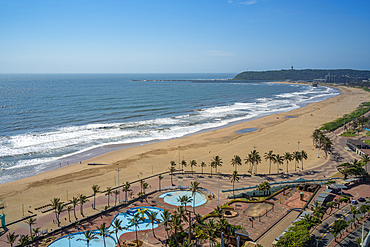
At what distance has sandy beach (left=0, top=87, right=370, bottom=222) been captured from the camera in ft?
150

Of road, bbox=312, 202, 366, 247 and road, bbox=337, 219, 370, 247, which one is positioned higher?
road, bbox=337, 219, 370, 247

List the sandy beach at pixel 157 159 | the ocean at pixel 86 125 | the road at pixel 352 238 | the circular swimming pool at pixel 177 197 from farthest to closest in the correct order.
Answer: the ocean at pixel 86 125, the sandy beach at pixel 157 159, the circular swimming pool at pixel 177 197, the road at pixel 352 238

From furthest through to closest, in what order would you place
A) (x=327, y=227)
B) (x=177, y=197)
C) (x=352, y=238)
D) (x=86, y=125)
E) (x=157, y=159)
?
(x=86, y=125)
(x=157, y=159)
(x=177, y=197)
(x=327, y=227)
(x=352, y=238)

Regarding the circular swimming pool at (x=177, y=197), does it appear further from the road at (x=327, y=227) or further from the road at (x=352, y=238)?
the road at (x=352, y=238)

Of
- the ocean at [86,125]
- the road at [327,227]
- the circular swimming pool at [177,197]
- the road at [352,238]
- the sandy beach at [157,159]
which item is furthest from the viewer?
the ocean at [86,125]

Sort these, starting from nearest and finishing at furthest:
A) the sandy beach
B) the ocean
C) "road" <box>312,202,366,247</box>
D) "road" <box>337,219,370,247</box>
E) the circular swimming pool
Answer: "road" <box>337,219,370,247</box>, "road" <box>312,202,366,247</box>, the circular swimming pool, the sandy beach, the ocean

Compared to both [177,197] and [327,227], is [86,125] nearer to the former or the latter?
[177,197]

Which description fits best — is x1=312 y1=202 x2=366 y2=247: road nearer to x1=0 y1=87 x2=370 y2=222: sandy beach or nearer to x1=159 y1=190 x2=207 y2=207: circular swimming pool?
x1=159 y1=190 x2=207 y2=207: circular swimming pool

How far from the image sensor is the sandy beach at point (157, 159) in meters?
45.7

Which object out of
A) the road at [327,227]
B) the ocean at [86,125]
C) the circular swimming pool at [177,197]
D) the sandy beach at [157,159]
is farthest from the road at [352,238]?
the ocean at [86,125]

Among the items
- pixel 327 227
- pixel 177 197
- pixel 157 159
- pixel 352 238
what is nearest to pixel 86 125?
pixel 157 159

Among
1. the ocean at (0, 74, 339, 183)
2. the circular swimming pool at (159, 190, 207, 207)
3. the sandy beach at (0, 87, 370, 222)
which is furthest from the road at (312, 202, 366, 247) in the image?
the ocean at (0, 74, 339, 183)

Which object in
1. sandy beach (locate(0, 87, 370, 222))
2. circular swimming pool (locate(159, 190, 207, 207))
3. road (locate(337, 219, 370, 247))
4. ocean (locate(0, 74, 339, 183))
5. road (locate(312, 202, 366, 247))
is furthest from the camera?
ocean (locate(0, 74, 339, 183))

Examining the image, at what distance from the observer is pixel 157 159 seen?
6250 cm
